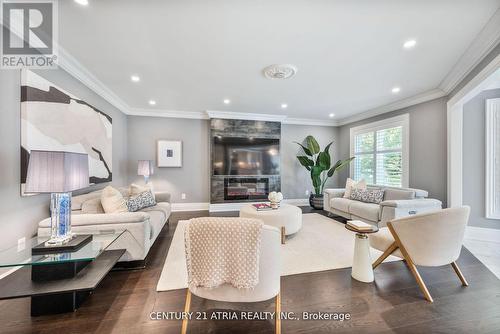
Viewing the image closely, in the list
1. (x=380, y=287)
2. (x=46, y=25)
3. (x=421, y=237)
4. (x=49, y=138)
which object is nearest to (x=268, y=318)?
(x=380, y=287)

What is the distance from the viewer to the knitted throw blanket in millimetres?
1225

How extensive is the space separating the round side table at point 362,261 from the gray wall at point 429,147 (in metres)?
2.64

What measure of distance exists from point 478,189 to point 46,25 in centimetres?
620

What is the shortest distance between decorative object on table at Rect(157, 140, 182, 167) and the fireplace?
1356mm

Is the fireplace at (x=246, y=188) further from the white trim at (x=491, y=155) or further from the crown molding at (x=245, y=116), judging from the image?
the white trim at (x=491, y=155)

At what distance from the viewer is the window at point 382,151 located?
13.7 feet

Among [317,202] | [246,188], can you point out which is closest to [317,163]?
[317,202]

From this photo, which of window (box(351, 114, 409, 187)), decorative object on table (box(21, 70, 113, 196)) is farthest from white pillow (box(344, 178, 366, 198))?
decorative object on table (box(21, 70, 113, 196))

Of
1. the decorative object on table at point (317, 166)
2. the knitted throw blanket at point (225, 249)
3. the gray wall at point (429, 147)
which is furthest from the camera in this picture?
the decorative object on table at point (317, 166)

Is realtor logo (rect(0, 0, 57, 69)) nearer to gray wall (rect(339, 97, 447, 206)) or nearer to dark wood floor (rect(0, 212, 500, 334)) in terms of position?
dark wood floor (rect(0, 212, 500, 334))

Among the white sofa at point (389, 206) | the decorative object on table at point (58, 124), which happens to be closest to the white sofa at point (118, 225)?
the decorative object on table at point (58, 124)

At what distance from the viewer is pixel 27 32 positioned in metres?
1.99

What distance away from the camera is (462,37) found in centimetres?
213

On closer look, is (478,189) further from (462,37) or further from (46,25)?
(46,25)
